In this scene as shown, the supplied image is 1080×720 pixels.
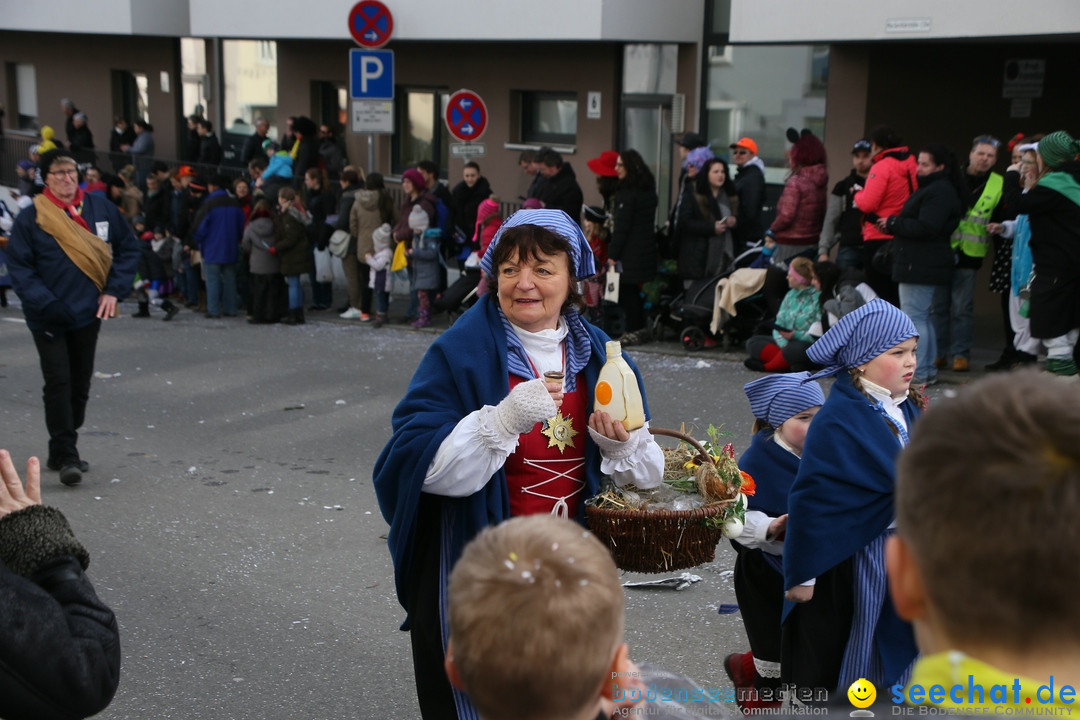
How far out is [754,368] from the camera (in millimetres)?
11016

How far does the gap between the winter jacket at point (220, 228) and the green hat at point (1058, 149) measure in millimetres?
9390

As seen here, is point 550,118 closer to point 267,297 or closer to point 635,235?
point 267,297

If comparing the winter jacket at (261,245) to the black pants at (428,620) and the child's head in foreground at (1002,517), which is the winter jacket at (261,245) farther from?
the child's head in foreground at (1002,517)

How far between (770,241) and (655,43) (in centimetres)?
503

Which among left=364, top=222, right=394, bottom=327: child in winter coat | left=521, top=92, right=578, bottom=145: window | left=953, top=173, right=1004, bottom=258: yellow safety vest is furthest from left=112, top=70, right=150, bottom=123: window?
left=953, top=173, right=1004, bottom=258: yellow safety vest

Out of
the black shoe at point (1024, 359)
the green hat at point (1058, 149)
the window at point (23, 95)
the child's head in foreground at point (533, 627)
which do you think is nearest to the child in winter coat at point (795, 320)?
the black shoe at point (1024, 359)

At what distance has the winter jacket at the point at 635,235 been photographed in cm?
1195

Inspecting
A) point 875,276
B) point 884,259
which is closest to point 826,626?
point 884,259

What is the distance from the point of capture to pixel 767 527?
4.11 meters

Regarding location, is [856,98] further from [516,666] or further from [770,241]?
[516,666]

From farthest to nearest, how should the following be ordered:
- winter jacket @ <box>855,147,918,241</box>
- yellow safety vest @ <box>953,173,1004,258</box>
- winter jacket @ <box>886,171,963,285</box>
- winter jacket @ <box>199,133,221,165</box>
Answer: winter jacket @ <box>199,133,221,165</box>
winter jacket @ <box>855,147,918,241</box>
yellow safety vest @ <box>953,173,1004,258</box>
winter jacket @ <box>886,171,963,285</box>

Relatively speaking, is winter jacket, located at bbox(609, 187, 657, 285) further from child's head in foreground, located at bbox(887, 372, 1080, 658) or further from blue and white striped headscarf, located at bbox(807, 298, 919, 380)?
child's head in foreground, located at bbox(887, 372, 1080, 658)

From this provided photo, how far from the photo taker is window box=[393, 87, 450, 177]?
18.7 metres

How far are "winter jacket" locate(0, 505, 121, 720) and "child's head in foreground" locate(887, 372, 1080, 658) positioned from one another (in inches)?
66.5
